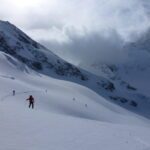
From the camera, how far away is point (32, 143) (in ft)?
68.8

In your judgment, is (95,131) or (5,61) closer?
(95,131)

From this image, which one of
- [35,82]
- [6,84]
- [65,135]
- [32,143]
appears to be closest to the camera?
[32,143]

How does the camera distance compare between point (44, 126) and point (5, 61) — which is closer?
point (44, 126)

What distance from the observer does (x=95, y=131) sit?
25766mm

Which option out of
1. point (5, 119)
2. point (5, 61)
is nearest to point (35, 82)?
point (5, 61)

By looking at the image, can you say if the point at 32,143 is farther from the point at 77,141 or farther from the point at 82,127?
the point at 82,127

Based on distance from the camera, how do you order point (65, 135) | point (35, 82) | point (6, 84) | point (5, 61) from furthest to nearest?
point (5, 61) < point (35, 82) < point (6, 84) < point (65, 135)

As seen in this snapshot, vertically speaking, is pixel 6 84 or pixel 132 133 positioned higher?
pixel 6 84

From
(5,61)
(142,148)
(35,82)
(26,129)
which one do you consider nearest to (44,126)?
(26,129)

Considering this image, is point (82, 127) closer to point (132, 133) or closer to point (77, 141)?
point (132, 133)

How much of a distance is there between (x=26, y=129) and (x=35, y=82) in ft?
232

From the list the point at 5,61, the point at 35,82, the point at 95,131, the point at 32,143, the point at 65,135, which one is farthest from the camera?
the point at 5,61

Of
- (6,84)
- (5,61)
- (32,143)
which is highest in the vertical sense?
(5,61)

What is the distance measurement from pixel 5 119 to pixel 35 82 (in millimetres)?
67735
